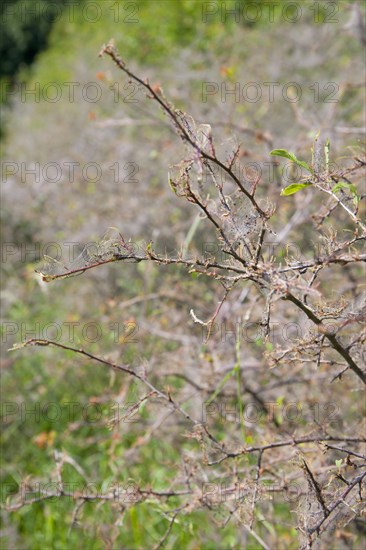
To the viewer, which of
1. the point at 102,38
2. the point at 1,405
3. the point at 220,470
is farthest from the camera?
the point at 102,38

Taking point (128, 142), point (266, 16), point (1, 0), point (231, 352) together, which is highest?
point (1, 0)

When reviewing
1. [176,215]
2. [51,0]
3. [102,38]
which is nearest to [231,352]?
[176,215]

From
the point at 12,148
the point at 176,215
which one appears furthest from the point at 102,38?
the point at 176,215

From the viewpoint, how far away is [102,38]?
30.9 ft

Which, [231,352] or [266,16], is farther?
[266,16]

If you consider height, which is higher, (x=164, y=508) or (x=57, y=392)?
(x=57, y=392)

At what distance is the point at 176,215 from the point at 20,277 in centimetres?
179

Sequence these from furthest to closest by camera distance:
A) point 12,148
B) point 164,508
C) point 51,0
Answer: point 51,0
point 12,148
point 164,508

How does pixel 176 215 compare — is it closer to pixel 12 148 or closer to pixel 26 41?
pixel 12 148

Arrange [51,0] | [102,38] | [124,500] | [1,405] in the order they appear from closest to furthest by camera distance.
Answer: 1. [124,500]
2. [1,405]
3. [102,38]
4. [51,0]

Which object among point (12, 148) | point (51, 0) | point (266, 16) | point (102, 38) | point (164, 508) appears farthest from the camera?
point (51, 0)

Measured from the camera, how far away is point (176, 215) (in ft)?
13.5

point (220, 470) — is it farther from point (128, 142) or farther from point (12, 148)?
point (12, 148)

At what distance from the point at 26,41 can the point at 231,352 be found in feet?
42.6
